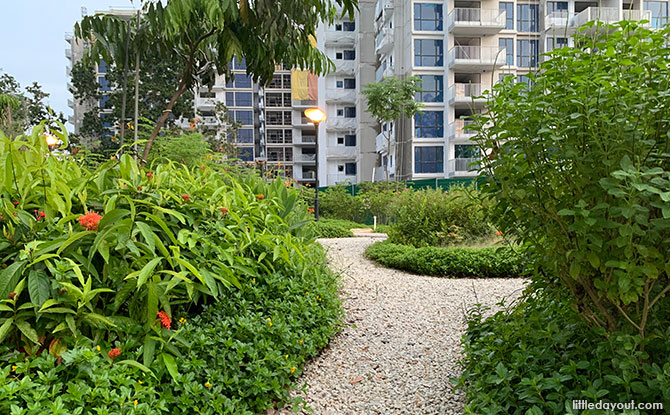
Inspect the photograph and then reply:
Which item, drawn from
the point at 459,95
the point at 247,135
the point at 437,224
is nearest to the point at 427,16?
the point at 459,95

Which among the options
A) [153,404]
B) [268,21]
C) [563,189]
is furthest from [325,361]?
[268,21]

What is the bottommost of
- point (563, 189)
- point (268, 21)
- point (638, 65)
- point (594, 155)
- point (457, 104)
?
point (563, 189)

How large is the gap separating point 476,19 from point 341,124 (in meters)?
12.7

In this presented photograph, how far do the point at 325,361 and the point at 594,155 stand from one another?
2063 millimetres

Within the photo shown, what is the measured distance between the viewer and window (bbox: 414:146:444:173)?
24.0 metres

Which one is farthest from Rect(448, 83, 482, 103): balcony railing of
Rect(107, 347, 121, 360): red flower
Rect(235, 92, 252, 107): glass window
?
Rect(235, 92, 252, 107): glass window

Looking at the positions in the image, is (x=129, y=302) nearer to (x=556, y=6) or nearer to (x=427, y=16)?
(x=427, y=16)

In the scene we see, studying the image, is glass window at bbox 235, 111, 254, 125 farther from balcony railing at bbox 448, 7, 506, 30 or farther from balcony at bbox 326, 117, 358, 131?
balcony railing at bbox 448, 7, 506, 30

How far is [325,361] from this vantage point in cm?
293

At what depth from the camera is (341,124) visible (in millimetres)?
32812

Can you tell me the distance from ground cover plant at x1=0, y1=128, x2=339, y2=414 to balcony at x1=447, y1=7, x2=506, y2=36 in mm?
22962

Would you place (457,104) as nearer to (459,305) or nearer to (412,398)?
(459,305)

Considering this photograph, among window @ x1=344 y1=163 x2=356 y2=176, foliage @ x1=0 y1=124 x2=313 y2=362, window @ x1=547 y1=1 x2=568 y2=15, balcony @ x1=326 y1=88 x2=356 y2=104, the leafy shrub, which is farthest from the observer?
window @ x1=344 y1=163 x2=356 y2=176

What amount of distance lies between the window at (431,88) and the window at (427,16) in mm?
2593
